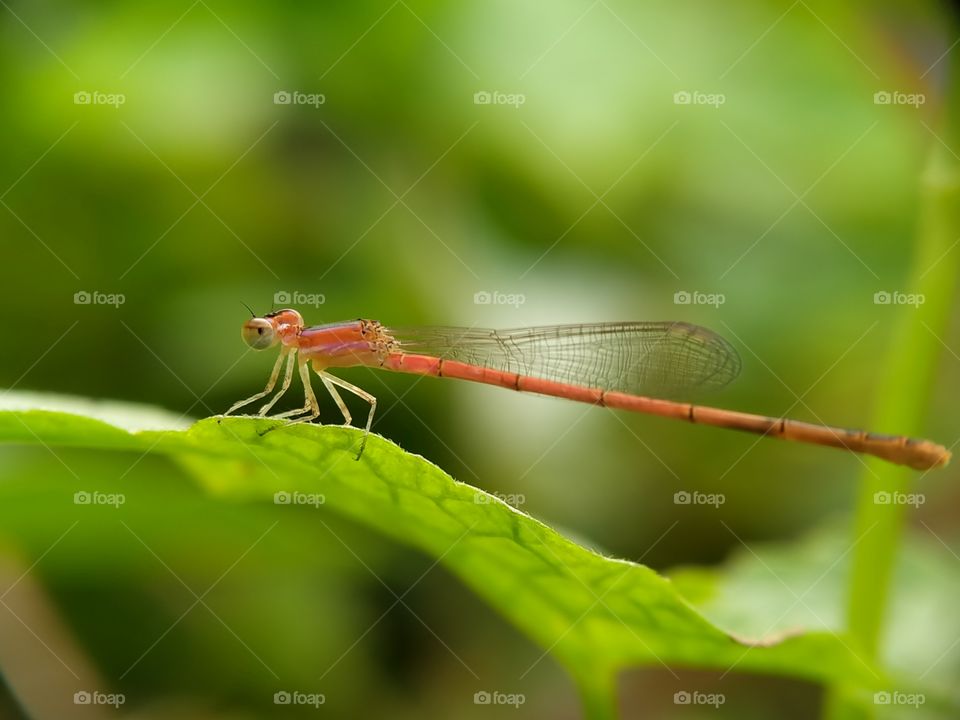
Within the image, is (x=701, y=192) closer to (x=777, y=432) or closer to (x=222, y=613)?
(x=777, y=432)

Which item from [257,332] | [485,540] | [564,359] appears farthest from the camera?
[564,359]

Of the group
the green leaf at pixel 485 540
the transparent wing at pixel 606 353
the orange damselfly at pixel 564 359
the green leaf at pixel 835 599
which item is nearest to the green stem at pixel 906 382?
the green leaf at pixel 485 540

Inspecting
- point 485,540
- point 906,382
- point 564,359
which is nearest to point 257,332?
point 564,359

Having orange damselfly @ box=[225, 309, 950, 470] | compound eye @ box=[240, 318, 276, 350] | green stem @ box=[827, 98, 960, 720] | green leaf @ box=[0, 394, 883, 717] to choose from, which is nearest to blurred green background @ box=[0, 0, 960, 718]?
orange damselfly @ box=[225, 309, 950, 470]

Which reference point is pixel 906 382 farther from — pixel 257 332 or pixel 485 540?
pixel 257 332

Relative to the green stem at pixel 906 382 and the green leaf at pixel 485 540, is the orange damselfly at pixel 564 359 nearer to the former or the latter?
the green stem at pixel 906 382

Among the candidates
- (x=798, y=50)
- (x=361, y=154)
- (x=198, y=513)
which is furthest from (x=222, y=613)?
(x=798, y=50)
